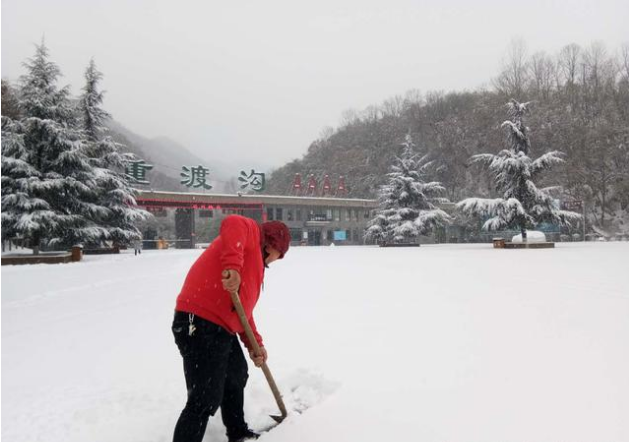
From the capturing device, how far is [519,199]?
23.0 m

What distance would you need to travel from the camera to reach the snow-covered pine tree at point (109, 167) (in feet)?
76.3

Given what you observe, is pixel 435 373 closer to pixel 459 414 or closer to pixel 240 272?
pixel 459 414

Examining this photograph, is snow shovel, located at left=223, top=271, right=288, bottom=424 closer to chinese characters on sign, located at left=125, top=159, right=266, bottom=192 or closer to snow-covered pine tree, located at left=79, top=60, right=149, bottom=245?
snow-covered pine tree, located at left=79, top=60, right=149, bottom=245

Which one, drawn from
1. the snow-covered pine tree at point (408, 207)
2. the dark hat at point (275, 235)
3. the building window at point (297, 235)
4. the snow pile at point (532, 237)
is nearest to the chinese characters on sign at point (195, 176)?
the building window at point (297, 235)

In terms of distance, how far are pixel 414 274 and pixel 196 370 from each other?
9053 mm

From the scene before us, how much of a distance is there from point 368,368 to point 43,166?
19.6 meters

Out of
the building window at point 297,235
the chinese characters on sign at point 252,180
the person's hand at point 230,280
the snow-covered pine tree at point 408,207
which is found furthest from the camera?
the building window at point 297,235

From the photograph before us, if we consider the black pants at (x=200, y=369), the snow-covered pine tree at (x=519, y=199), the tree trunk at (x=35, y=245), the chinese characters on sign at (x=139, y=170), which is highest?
the chinese characters on sign at (x=139, y=170)

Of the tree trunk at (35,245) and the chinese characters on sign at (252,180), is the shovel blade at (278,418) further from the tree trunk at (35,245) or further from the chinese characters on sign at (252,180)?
the chinese characters on sign at (252,180)

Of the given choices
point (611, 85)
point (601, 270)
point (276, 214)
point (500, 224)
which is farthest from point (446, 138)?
point (601, 270)

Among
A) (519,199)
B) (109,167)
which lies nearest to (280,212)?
(109,167)

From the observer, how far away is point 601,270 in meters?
10.6

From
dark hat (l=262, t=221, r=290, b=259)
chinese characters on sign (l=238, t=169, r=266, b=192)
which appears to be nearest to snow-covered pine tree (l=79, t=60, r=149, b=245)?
chinese characters on sign (l=238, t=169, r=266, b=192)

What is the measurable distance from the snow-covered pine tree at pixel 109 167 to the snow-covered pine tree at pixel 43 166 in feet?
10.7
